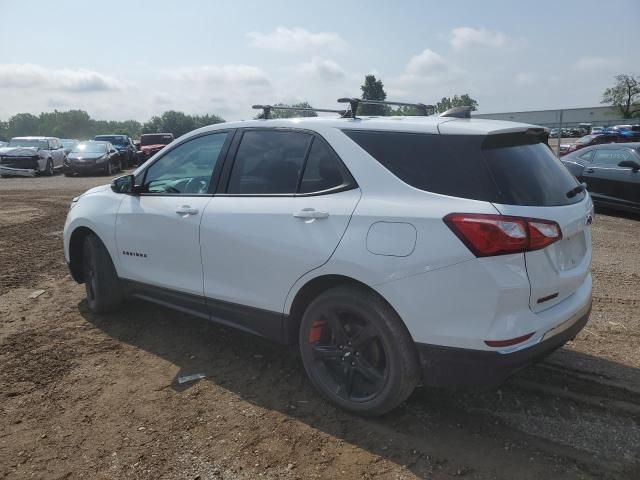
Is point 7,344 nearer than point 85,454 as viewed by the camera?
No

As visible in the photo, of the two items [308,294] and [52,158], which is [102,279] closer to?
[308,294]

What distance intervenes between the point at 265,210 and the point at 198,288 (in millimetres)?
880

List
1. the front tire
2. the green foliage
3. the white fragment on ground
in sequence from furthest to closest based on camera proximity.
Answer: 1. the green foliage
2. the white fragment on ground
3. the front tire

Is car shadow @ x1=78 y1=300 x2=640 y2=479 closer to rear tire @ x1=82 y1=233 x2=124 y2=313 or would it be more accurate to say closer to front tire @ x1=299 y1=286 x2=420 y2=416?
front tire @ x1=299 y1=286 x2=420 y2=416

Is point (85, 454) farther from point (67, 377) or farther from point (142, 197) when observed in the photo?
point (142, 197)

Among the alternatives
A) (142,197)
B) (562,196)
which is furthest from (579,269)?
(142,197)

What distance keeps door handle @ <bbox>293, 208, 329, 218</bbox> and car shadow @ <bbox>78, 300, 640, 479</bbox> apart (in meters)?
1.18

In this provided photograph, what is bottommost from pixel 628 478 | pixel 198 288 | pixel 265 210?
pixel 628 478

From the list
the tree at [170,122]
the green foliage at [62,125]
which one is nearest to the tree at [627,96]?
the tree at [170,122]

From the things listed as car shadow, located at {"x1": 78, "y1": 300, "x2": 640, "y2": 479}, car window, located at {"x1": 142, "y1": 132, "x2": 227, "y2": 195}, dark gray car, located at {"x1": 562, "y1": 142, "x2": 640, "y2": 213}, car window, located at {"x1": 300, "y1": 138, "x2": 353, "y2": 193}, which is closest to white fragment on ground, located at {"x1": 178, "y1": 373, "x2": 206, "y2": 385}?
car shadow, located at {"x1": 78, "y1": 300, "x2": 640, "y2": 479}

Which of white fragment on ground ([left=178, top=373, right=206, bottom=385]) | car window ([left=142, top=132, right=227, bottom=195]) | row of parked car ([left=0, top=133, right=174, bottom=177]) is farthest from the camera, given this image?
row of parked car ([left=0, top=133, right=174, bottom=177])

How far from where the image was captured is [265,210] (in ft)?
10.8

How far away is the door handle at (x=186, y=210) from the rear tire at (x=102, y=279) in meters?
1.22

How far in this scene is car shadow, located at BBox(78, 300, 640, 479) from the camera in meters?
2.67
